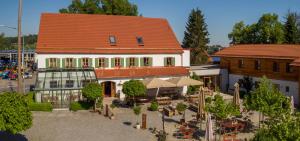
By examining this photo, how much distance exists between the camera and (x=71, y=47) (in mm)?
33719

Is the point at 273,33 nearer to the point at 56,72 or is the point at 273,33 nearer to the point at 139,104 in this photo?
the point at 139,104

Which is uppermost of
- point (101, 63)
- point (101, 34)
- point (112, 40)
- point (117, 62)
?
point (101, 34)

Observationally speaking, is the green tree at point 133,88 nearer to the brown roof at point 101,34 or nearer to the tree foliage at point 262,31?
the brown roof at point 101,34

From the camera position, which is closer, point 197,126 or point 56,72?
point 197,126

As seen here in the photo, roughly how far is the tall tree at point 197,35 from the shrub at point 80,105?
118ft

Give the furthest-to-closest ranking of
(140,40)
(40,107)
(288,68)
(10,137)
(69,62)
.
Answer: (140,40), (69,62), (288,68), (40,107), (10,137)

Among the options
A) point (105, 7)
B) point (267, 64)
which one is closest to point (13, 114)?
point (267, 64)

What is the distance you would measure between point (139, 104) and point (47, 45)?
11.2 meters

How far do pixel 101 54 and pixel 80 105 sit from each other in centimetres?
777

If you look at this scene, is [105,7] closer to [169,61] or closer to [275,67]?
[169,61]

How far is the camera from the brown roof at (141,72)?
33188 mm

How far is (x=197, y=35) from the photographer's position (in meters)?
62.8

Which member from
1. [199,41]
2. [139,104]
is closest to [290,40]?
[199,41]

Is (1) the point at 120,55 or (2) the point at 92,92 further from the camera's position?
(1) the point at 120,55
